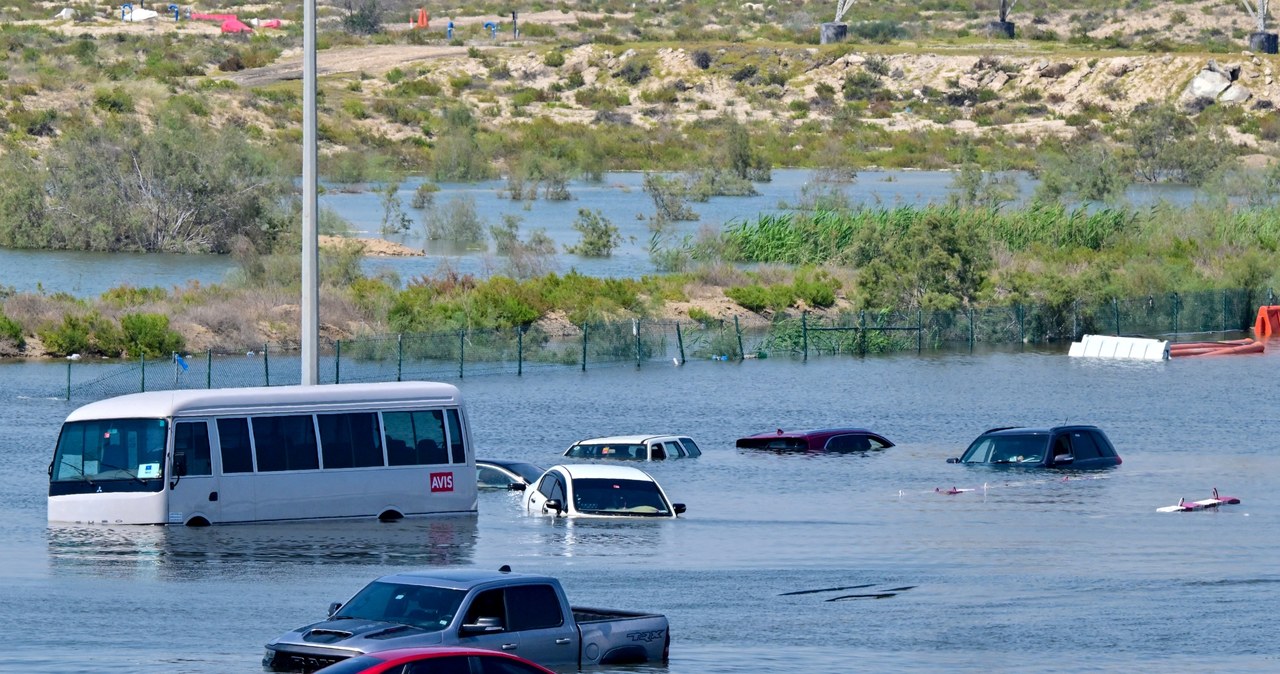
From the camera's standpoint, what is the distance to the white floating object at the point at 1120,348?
55.8m

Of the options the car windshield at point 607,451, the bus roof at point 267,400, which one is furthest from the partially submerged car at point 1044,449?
the bus roof at point 267,400

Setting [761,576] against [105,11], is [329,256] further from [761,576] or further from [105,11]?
[105,11]

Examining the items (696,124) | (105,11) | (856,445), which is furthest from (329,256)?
(105,11)

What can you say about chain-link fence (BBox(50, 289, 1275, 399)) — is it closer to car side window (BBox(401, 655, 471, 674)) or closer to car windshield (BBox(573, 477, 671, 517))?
car windshield (BBox(573, 477, 671, 517))

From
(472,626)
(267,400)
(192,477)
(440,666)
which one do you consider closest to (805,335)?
(267,400)

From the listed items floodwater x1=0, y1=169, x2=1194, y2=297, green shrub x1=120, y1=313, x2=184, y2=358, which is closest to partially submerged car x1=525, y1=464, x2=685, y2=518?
green shrub x1=120, y1=313, x2=184, y2=358

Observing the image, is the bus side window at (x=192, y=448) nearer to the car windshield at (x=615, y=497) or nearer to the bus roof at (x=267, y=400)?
the bus roof at (x=267, y=400)

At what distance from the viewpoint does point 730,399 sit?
4572cm

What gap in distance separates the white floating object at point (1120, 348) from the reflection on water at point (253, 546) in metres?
34.5

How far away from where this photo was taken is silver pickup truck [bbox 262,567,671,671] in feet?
45.0

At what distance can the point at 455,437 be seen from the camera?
26125 mm

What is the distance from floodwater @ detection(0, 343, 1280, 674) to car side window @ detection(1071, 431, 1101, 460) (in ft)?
2.28

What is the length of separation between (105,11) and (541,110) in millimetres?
58711

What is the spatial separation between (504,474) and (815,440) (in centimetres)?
815
